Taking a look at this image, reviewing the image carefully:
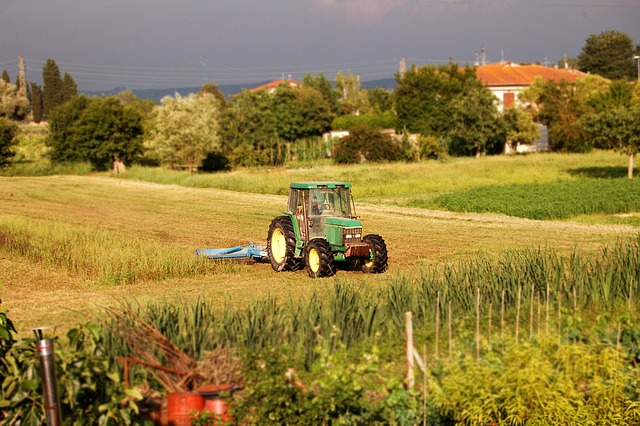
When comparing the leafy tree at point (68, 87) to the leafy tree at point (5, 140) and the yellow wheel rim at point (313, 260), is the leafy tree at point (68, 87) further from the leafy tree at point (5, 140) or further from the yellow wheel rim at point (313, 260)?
the yellow wheel rim at point (313, 260)

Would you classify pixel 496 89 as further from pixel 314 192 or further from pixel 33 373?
pixel 33 373

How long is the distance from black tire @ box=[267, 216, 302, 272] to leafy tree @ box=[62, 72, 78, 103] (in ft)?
326

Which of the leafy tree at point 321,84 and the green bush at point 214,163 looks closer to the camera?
the green bush at point 214,163

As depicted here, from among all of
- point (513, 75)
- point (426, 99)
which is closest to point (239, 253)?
point (426, 99)

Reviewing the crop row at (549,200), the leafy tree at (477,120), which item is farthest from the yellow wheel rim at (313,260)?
the leafy tree at (477,120)

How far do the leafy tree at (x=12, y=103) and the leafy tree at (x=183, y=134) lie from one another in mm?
32026

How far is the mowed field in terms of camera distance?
13.6 metres

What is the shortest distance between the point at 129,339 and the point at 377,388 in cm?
248

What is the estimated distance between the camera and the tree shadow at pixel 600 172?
40.0m

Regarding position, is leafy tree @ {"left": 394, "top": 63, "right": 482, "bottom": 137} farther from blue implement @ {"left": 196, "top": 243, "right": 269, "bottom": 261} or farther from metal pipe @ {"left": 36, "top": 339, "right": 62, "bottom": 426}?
metal pipe @ {"left": 36, "top": 339, "right": 62, "bottom": 426}

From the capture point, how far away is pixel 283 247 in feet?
53.7

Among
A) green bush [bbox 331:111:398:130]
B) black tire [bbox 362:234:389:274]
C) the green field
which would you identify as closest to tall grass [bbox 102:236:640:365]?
the green field

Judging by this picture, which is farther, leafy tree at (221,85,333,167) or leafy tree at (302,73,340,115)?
leafy tree at (302,73,340,115)

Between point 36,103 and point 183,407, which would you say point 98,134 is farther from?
point 36,103
